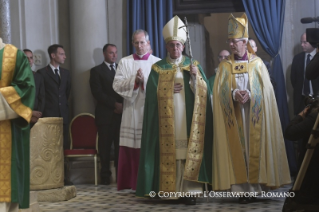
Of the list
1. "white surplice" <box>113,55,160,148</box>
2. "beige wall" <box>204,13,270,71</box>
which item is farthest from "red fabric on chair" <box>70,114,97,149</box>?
"beige wall" <box>204,13,270,71</box>

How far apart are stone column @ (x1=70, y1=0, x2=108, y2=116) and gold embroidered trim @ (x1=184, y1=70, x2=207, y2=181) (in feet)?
9.19

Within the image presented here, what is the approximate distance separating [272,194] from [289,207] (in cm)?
231

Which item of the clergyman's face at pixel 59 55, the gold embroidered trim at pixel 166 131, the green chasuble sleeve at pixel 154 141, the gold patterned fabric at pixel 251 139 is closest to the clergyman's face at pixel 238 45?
the gold patterned fabric at pixel 251 139

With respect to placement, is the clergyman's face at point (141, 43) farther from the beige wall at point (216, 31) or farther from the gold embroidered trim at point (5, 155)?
the gold embroidered trim at point (5, 155)

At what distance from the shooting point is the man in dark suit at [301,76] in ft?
27.7

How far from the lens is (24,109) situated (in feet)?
14.9

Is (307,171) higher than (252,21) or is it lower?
lower

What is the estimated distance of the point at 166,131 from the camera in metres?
6.46

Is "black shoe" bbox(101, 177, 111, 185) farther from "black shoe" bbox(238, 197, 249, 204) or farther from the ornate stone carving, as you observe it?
"black shoe" bbox(238, 197, 249, 204)

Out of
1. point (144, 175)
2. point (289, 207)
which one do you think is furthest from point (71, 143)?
point (289, 207)

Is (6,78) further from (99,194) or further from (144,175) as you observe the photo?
(99,194)

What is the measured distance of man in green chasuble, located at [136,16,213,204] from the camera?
6.34 meters

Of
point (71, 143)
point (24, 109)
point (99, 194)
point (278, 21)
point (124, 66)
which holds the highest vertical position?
point (278, 21)

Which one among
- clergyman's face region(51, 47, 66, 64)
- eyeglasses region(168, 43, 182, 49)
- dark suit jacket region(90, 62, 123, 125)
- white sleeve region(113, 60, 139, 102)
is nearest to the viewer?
eyeglasses region(168, 43, 182, 49)
